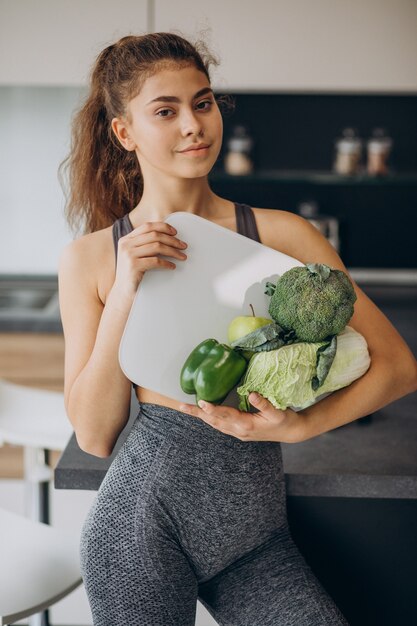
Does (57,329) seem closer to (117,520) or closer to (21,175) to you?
(21,175)

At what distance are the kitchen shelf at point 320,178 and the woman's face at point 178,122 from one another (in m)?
2.15

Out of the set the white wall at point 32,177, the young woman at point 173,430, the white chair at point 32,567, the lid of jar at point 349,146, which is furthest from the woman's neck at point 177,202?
the white wall at point 32,177

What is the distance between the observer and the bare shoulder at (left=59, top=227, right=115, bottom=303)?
4.26ft

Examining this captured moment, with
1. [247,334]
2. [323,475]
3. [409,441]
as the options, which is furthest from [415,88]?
[247,334]

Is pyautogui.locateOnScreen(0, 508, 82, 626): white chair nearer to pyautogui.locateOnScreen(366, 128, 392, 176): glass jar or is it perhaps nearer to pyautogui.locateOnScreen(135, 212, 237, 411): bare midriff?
pyautogui.locateOnScreen(135, 212, 237, 411): bare midriff

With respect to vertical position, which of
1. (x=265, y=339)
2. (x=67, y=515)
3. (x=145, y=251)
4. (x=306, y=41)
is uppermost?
(x=306, y=41)

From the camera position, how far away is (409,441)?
1.63 meters

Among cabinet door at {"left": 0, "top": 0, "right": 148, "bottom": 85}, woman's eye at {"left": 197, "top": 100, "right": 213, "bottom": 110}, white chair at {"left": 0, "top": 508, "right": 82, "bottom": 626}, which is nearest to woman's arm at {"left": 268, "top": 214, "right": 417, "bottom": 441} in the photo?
woman's eye at {"left": 197, "top": 100, "right": 213, "bottom": 110}

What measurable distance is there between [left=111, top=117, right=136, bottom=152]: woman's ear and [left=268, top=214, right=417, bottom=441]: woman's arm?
0.27 m

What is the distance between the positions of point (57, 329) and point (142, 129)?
1957 mm

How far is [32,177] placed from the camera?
144 inches

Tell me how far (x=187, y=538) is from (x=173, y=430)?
0.16 meters

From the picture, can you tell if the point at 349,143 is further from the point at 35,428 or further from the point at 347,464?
the point at 347,464

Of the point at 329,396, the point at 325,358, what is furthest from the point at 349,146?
the point at 325,358
